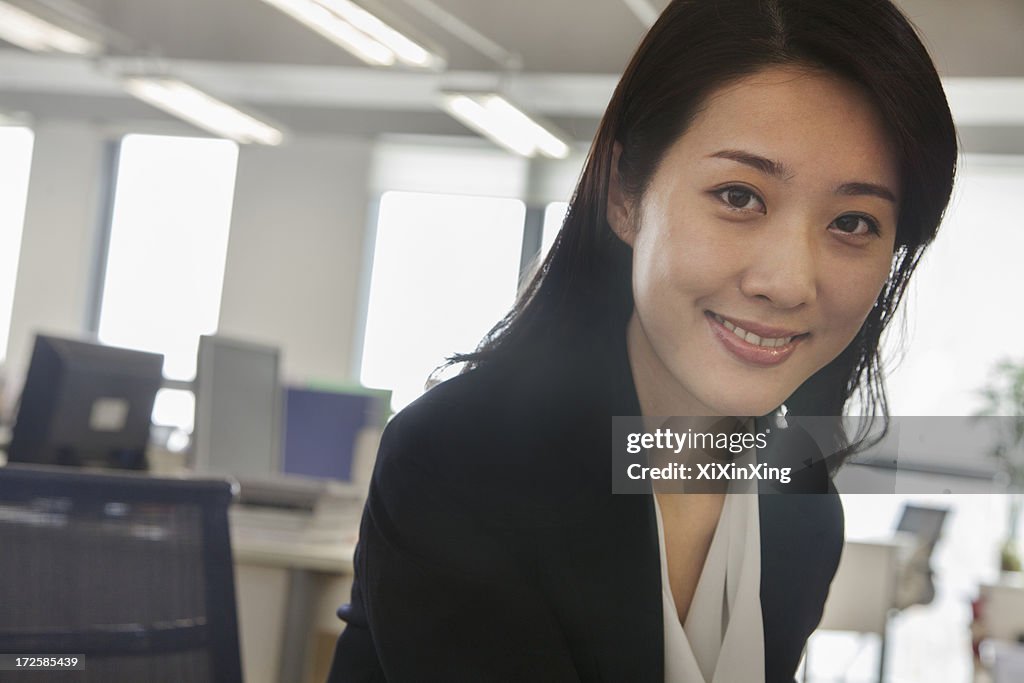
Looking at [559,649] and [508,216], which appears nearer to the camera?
[559,649]

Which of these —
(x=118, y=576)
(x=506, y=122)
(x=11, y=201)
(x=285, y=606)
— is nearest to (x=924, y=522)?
(x=506, y=122)

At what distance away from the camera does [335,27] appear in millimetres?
3869

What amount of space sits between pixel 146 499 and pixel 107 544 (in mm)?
53

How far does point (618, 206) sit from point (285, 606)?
2041mm

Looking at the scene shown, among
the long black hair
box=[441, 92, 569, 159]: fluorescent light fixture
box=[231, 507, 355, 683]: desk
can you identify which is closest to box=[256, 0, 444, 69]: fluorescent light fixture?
box=[441, 92, 569, 159]: fluorescent light fixture

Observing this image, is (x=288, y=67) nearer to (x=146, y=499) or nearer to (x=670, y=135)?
(x=146, y=499)

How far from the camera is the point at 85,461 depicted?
112 inches

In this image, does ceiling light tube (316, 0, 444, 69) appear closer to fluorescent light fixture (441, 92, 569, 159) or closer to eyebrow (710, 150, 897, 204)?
fluorescent light fixture (441, 92, 569, 159)

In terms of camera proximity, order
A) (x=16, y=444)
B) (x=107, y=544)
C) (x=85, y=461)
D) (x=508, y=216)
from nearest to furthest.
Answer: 1. (x=107, y=544)
2. (x=16, y=444)
3. (x=85, y=461)
4. (x=508, y=216)

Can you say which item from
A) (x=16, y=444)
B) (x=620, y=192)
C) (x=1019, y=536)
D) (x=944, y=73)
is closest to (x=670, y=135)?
(x=620, y=192)

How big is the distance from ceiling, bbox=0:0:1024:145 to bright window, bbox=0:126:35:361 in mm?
262

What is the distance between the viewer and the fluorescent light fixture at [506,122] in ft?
15.7

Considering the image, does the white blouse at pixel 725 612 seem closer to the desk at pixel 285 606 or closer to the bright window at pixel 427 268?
the desk at pixel 285 606

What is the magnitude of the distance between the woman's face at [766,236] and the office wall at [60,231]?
7829mm
